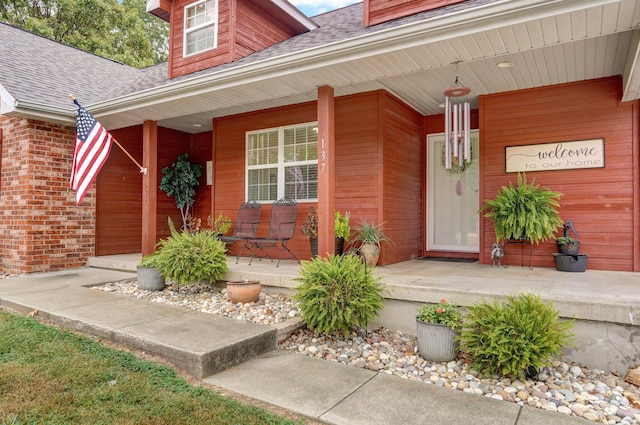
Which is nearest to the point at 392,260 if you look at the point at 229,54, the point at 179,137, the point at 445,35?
the point at 445,35

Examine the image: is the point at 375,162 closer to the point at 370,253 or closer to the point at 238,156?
the point at 370,253

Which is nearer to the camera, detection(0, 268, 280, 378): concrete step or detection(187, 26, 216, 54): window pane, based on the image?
detection(0, 268, 280, 378): concrete step

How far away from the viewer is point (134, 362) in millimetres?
2621

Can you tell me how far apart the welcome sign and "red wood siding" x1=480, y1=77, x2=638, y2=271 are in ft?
0.20

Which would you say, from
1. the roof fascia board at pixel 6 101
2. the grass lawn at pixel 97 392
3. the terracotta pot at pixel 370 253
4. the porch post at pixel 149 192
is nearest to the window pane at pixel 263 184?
the porch post at pixel 149 192

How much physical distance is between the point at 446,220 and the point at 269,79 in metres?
3.54

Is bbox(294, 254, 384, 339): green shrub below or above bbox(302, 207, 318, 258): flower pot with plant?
below

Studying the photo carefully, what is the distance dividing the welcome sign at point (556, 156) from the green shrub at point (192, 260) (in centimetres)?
385

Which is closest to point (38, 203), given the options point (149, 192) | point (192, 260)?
point (149, 192)

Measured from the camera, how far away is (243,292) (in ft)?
13.1

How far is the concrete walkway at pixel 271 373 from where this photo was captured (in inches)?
81.2

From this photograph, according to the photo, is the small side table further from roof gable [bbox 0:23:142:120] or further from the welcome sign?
roof gable [bbox 0:23:142:120]

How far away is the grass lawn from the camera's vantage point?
77.2 inches

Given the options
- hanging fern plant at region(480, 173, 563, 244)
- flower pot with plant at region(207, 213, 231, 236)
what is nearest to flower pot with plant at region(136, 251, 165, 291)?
flower pot with plant at region(207, 213, 231, 236)
